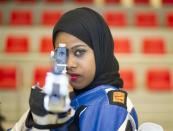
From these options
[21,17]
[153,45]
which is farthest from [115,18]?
[21,17]

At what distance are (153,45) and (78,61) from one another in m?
2.33

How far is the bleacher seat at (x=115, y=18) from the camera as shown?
3314 mm

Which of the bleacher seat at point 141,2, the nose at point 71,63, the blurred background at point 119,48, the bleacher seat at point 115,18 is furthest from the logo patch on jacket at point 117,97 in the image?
the bleacher seat at point 141,2

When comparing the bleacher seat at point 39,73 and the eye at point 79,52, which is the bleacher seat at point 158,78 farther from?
the eye at point 79,52

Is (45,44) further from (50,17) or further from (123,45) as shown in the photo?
(123,45)

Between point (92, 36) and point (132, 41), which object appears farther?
point (132, 41)

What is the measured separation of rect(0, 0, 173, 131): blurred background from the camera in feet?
9.70

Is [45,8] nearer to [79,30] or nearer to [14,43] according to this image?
[14,43]

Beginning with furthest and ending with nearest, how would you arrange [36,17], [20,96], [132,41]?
[36,17], [132,41], [20,96]

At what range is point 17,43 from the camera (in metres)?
3.26

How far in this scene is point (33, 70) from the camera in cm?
306

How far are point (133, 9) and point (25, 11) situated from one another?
844 mm

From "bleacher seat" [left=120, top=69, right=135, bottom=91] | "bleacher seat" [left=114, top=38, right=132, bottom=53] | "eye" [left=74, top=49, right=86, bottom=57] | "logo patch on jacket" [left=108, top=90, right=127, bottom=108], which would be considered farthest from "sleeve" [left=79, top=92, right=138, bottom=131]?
"bleacher seat" [left=114, top=38, right=132, bottom=53]

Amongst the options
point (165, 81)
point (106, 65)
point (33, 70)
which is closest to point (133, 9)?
point (165, 81)
